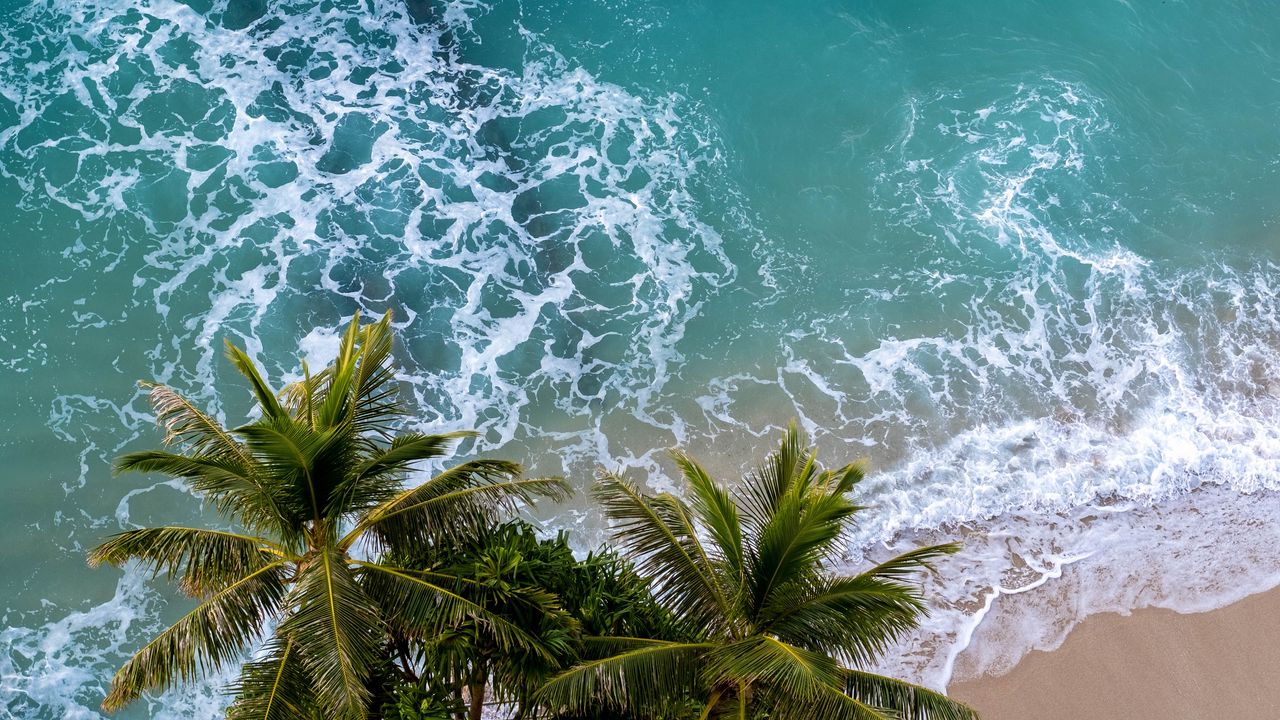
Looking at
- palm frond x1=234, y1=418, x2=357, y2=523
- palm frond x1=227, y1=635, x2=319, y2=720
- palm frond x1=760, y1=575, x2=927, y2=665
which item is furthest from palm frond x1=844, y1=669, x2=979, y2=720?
palm frond x1=234, y1=418, x2=357, y2=523

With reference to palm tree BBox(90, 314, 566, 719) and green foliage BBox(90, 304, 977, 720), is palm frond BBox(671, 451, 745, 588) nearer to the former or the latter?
green foliage BBox(90, 304, 977, 720)

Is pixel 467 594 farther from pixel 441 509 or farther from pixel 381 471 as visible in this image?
pixel 381 471

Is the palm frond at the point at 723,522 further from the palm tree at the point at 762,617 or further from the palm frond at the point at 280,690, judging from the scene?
the palm frond at the point at 280,690

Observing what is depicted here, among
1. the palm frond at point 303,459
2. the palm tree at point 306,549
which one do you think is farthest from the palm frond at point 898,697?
the palm frond at point 303,459

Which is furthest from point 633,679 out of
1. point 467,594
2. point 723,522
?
point 467,594

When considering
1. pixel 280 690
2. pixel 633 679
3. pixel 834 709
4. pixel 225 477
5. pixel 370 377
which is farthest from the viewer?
pixel 370 377
